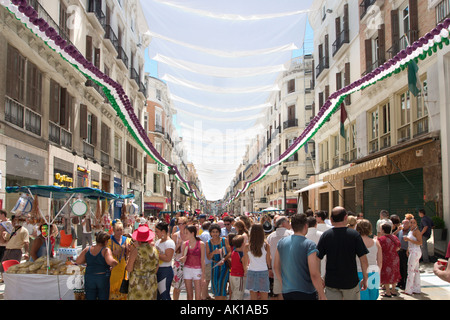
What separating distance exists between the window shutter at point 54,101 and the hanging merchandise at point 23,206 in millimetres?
8186

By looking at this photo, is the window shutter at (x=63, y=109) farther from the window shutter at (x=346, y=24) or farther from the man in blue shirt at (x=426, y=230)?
the window shutter at (x=346, y=24)

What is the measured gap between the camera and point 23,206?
9.87 m

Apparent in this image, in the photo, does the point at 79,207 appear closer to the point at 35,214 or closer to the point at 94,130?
the point at 35,214

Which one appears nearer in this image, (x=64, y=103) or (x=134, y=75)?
(x=64, y=103)

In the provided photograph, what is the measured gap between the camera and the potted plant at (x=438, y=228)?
42.8 ft

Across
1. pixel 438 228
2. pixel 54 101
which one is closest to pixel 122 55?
pixel 54 101

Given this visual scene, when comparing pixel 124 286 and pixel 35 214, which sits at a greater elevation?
pixel 35 214

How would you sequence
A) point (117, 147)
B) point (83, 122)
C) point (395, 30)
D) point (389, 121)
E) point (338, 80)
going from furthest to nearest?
point (117, 147) → point (338, 80) → point (83, 122) → point (389, 121) → point (395, 30)

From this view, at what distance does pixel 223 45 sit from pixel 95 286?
8.94 meters

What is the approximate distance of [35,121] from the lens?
15.9 meters

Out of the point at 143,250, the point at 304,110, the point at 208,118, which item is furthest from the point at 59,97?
the point at 304,110

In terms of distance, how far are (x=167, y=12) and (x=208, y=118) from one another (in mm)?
9648

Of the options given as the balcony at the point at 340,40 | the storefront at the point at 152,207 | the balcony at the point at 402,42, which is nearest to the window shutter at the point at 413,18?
the balcony at the point at 402,42

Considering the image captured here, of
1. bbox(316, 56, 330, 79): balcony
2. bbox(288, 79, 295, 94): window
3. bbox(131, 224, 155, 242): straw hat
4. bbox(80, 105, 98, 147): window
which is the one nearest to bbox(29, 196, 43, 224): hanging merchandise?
bbox(131, 224, 155, 242): straw hat
